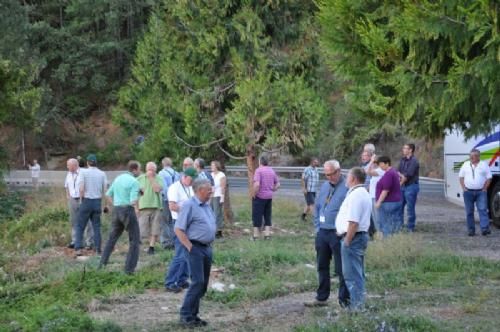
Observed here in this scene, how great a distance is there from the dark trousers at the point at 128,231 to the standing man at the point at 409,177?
6.97 m

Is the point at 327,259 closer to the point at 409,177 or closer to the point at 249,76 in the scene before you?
the point at 409,177

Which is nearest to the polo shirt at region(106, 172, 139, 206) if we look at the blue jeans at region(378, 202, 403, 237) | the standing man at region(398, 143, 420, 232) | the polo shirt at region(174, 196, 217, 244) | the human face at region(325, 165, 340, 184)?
the polo shirt at region(174, 196, 217, 244)

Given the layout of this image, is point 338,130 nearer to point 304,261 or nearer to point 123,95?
point 123,95

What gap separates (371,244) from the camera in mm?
13008

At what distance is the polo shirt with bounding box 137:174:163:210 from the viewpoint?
14.4 meters

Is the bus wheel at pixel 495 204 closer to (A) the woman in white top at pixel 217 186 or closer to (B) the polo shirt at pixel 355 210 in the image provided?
(A) the woman in white top at pixel 217 186

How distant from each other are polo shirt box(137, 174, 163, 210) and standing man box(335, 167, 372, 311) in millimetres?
6331

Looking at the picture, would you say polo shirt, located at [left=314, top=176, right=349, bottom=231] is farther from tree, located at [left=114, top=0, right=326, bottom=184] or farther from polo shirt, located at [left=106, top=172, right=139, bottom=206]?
tree, located at [left=114, top=0, right=326, bottom=184]

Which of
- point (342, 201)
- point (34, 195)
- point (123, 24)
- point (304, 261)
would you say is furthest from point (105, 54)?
point (342, 201)

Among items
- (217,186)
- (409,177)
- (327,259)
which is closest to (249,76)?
(217,186)

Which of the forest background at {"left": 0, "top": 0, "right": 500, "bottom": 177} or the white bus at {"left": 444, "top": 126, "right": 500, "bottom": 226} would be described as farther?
the white bus at {"left": 444, "top": 126, "right": 500, "bottom": 226}

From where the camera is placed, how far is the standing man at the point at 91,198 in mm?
14547

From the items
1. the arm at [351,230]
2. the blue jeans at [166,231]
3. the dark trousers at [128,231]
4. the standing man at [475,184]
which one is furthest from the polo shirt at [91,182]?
the standing man at [475,184]

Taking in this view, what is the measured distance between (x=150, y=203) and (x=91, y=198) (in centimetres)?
115
